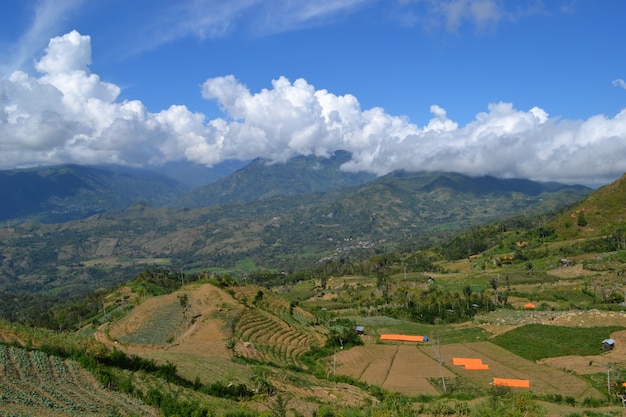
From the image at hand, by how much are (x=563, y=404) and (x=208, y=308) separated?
39483mm

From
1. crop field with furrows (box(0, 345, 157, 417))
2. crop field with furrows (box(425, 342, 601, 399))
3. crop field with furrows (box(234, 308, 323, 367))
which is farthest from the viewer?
crop field with furrows (box(234, 308, 323, 367))

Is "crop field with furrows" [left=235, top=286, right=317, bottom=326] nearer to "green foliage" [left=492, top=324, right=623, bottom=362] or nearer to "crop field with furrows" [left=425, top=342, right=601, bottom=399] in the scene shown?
"crop field with furrows" [left=425, top=342, right=601, bottom=399]

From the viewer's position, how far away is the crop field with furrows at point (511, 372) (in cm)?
3888

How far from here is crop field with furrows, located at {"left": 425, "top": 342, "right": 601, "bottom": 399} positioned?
128ft

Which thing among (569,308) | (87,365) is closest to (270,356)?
(87,365)

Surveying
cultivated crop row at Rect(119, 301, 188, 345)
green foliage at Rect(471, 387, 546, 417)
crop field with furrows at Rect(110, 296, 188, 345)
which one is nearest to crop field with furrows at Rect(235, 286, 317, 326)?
cultivated crop row at Rect(119, 301, 188, 345)

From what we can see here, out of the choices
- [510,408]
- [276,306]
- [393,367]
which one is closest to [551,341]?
[393,367]

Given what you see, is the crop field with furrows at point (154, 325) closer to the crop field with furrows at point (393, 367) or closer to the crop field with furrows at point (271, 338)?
the crop field with furrows at point (271, 338)

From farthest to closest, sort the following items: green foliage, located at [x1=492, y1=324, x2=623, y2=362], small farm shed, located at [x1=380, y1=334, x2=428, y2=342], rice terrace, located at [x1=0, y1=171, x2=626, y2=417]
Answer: small farm shed, located at [x1=380, y1=334, x2=428, y2=342]
green foliage, located at [x1=492, y1=324, x2=623, y2=362]
rice terrace, located at [x1=0, y1=171, x2=626, y2=417]

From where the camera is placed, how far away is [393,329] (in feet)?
229

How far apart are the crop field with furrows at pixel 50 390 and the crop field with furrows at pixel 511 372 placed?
32822 millimetres

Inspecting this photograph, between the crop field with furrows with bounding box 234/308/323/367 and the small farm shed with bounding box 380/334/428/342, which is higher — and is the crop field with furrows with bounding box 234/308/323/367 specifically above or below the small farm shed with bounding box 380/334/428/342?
above

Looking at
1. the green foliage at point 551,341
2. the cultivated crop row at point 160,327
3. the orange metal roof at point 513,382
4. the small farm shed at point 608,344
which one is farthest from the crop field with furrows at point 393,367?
the cultivated crop row at point 160,327

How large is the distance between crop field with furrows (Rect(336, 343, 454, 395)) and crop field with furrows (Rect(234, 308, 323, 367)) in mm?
5114
